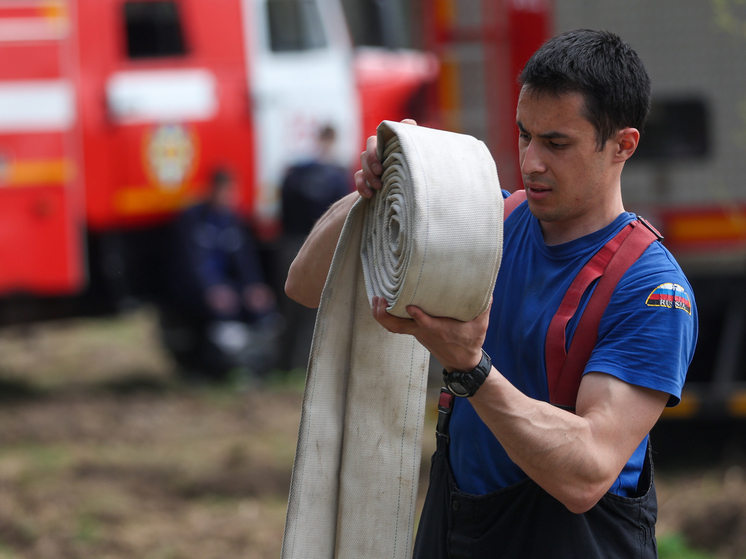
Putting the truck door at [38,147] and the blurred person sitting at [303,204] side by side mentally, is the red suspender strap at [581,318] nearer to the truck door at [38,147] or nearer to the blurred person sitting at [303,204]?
the blurred person sitting at [303,204]

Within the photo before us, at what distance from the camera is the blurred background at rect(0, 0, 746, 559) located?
4953 mm

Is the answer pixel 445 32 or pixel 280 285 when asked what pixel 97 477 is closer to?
pixel 280 285

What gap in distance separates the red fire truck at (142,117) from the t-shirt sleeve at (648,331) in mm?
5185

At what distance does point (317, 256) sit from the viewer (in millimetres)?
2088

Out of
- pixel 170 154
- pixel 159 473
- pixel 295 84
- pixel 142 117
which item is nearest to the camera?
pixel 159 473

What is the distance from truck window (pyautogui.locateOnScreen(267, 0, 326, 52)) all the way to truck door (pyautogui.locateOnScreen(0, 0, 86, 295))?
1.47 meters

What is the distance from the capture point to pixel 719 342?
17.9ft

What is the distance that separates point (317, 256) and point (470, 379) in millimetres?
640

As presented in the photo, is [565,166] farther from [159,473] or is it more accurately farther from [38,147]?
[38,147]

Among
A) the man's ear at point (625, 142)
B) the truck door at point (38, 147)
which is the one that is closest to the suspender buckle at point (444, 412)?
the man's ear at point (625, 142)

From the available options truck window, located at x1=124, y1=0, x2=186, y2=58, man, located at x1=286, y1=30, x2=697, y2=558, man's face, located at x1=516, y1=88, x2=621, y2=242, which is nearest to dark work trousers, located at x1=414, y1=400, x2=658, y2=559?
man, located at x1=286, y1=30, x2=697, y2=558

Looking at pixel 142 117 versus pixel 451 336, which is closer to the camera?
pixel 451 336

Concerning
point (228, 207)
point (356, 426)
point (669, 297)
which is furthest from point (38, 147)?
point (669, 297)

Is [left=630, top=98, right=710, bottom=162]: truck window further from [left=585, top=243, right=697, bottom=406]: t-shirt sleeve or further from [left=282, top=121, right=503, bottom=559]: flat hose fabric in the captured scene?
[left=585, top=243, right=697, bottom=406]: t-shirt sleeve
